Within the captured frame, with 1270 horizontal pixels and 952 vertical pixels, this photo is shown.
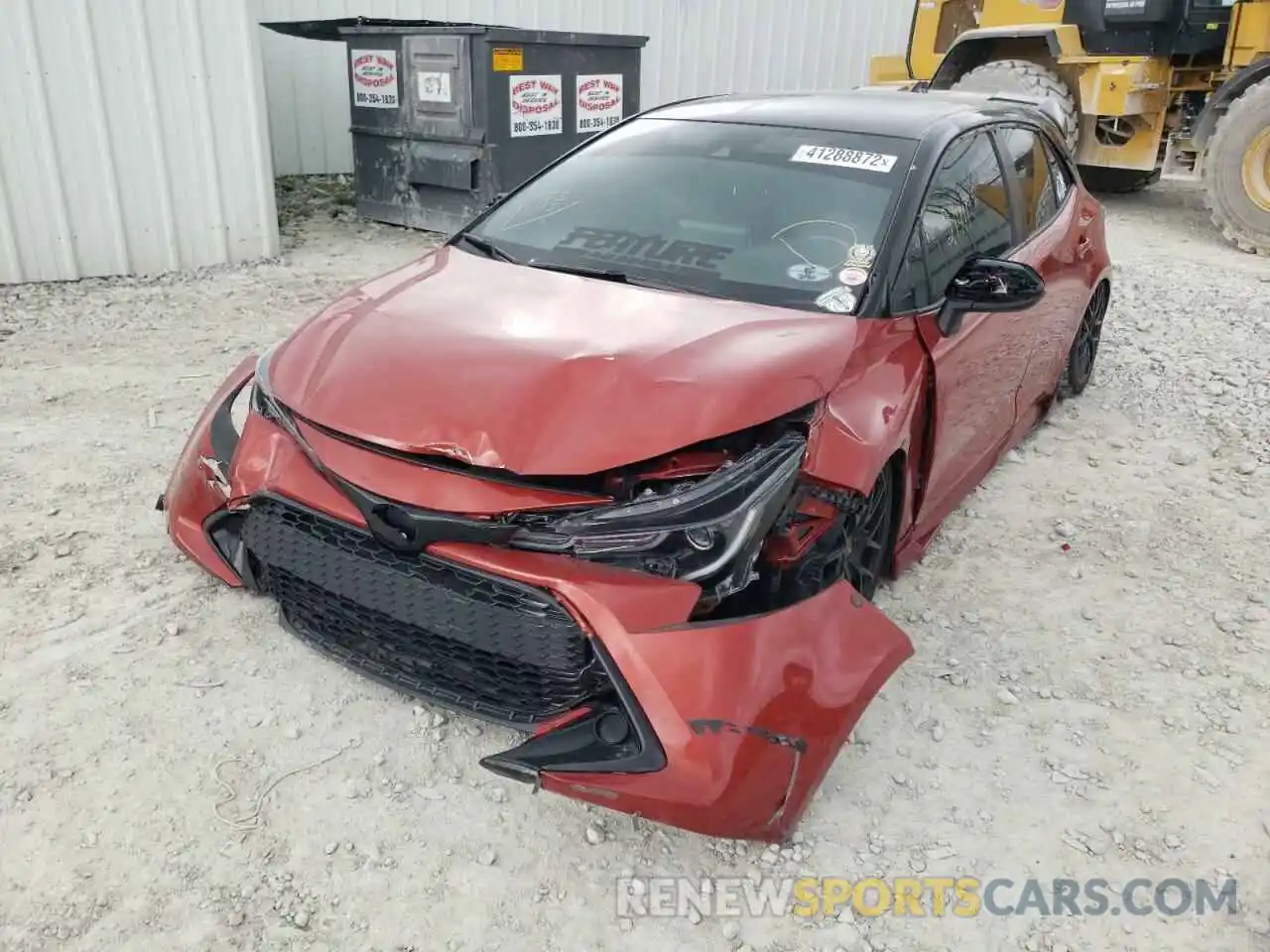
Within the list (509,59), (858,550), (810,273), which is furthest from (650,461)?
(509,59)

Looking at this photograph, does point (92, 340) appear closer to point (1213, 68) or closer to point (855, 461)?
point (855, 461)

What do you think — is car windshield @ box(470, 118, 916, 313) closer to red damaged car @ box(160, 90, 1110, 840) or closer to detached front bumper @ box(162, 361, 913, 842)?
red damaged car @ box(160, 90, 1110, 840)

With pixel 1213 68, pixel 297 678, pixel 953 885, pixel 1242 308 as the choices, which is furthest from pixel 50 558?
pixel 1213 68

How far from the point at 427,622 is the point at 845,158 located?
1.87m

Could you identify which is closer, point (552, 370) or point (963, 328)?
point (552, 370)

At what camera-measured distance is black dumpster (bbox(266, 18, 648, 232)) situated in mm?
6781

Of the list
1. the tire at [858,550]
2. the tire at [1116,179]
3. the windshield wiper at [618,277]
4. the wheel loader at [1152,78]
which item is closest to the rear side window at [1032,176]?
the tire at [858,550]

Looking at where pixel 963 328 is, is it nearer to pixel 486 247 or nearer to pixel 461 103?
pixel 486 247

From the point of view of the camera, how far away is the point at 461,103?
684cm

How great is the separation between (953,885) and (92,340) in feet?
15.7

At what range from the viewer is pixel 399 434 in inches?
81.7

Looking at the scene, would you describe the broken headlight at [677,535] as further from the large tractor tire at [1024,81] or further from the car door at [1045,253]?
the large tractor tire at [1024,81]

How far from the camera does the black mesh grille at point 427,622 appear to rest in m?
2.00
